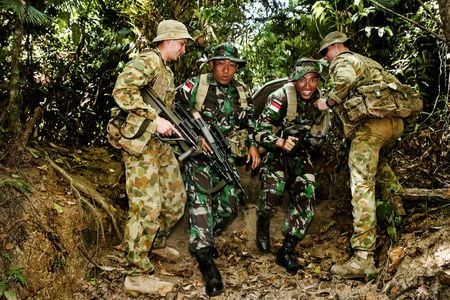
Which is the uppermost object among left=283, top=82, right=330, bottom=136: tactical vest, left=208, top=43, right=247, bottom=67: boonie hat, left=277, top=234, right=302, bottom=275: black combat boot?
left=208, top=43, right=247, bottom=67: boonie hat

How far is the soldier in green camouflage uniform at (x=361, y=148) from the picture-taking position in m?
4.40

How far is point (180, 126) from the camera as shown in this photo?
4.55 meters

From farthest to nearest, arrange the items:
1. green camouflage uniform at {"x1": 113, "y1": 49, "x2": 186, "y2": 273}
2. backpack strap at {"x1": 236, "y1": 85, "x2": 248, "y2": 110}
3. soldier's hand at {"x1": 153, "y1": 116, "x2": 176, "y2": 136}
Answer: backpack strap at {"x1": 236, "y1": 85, "x2": 248, "y2": 110}, soldier's hand at {"x1": 153, "y1": 116, "x2": 176, "y2": 136}, green camouflage uniform at {"x1": 113, "y1": 49, "x2": 186, "y2": 273}

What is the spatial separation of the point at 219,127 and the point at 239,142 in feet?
1.04

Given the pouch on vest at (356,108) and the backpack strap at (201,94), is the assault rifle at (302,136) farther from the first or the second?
the backpack strap at (201,94)

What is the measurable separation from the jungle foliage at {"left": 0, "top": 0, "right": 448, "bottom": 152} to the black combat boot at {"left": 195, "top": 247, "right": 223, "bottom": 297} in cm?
275

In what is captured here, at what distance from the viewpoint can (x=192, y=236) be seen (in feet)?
15.0

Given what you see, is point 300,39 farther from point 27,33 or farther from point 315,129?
point 27,33

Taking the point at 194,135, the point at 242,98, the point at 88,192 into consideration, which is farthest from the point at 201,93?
the point at 88,192

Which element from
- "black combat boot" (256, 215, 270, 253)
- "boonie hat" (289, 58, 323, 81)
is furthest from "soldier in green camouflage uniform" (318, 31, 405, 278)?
"black combat boot" (256, 215, 270, 253)

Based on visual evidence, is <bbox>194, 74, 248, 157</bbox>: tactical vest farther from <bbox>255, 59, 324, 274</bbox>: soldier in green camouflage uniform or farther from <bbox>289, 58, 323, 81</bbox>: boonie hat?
<bbox>289, 58, 323, 81</bbox>: boonie hat

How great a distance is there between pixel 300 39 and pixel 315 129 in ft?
7.23

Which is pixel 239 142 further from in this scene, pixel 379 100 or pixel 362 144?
pixel 379 100

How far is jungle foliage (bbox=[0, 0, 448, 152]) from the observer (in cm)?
578
